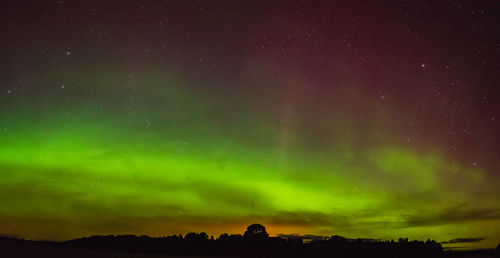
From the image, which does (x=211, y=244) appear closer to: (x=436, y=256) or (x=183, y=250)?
(x=183, y=250)

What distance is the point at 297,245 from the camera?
2609 centimetres

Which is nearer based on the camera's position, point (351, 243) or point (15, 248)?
point (15, 248)

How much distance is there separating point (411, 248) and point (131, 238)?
16.5 m

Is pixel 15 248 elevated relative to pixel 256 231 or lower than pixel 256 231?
lower

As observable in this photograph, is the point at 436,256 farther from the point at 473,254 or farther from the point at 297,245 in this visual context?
the point at 297,245

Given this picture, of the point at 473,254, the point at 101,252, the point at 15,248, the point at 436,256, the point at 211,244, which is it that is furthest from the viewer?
the point at 211,244

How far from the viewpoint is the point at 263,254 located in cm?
2572

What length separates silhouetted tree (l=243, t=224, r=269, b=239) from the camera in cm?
2772

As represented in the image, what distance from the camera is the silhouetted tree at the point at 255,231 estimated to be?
27.7 metres

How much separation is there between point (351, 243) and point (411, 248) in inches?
154

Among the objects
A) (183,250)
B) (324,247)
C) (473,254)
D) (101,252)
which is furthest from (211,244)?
(473,254)

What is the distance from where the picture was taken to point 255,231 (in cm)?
2791

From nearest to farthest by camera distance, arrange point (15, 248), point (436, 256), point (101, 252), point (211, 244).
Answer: point (15, 248) → point (101, 252) → point (436, 256) → point (211, 244)

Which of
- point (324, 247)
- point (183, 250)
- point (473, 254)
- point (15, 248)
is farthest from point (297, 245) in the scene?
point (15, 248)
